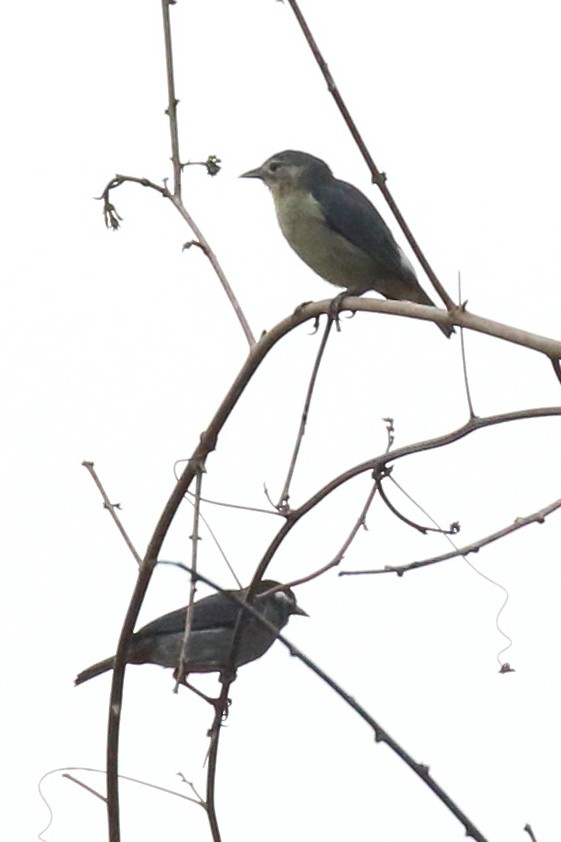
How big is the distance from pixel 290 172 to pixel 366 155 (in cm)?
379

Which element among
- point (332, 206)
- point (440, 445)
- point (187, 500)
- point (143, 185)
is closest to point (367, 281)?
point (332, 206)

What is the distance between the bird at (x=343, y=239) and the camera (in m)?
6.14

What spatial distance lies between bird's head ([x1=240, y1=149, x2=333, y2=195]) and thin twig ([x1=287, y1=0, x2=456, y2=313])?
365 cm

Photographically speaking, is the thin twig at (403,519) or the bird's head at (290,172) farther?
the bird's head at (290,172)

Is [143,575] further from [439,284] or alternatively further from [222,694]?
[439,284]

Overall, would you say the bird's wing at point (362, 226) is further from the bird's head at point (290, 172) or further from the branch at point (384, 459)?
the branch at point (384, 459)

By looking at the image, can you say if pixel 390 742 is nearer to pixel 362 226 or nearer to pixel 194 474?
pixel 194 474

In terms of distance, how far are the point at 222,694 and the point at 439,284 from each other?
107cm

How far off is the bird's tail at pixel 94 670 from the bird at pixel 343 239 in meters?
1.96

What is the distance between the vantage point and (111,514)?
11.6 ft

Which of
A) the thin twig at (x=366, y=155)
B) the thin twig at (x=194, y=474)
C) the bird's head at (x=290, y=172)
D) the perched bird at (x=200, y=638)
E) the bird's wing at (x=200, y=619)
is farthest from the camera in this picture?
the bird's wing at (x=200, y=619)

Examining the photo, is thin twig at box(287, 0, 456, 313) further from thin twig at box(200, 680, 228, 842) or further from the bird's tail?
the bird's tail

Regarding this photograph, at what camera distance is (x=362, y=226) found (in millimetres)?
6195

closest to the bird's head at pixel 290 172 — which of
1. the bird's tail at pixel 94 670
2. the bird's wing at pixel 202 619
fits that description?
the bird's wing at pixel 202 619
